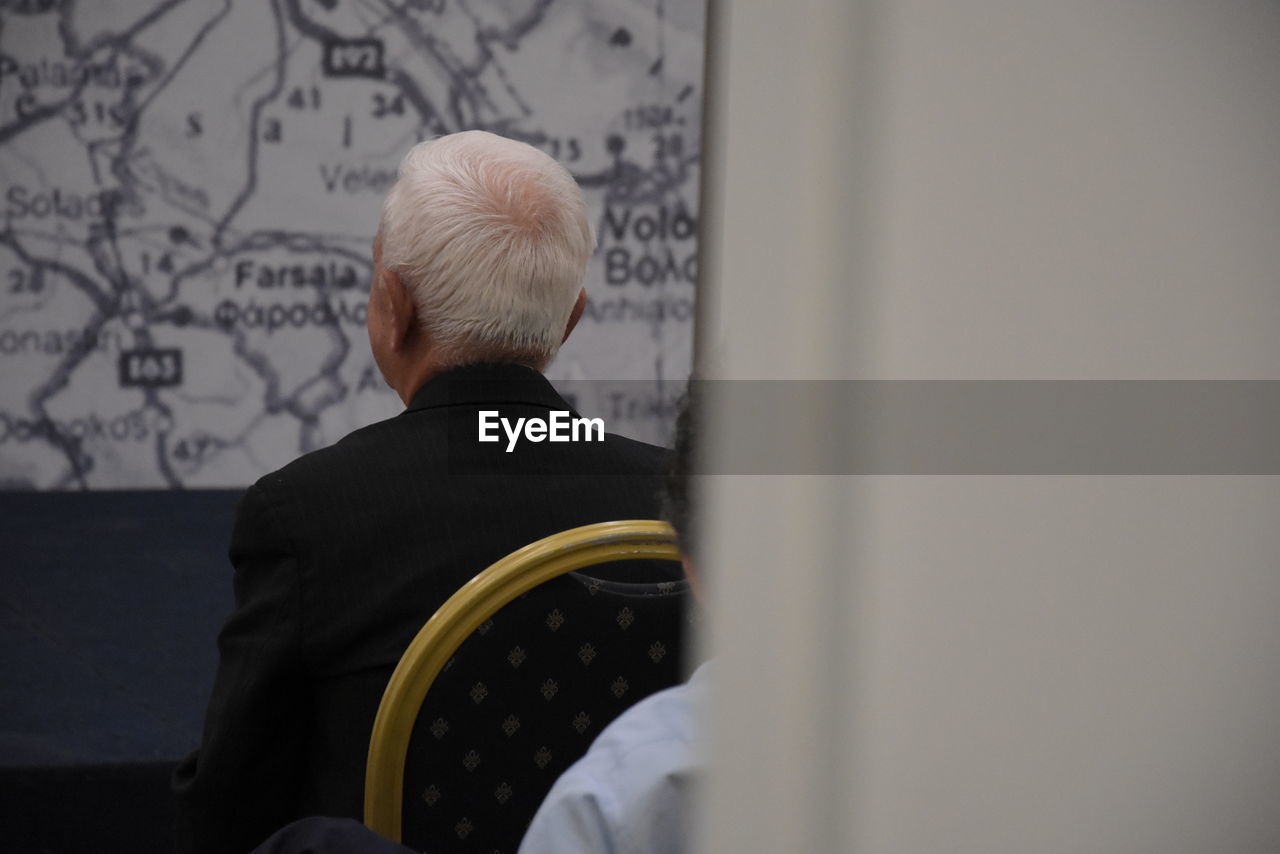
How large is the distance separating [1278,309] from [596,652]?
28.9 inches

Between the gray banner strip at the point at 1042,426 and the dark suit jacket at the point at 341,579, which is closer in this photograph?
the gray banner strip at the point at 1042,426

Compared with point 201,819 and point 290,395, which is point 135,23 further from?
point 201,819

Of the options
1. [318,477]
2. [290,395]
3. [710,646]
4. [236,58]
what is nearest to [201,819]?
[318,477]

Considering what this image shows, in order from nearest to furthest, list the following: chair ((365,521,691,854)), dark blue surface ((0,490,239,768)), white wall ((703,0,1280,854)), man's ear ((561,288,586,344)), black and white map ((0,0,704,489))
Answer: white wall ((703,0,1280,854)), chair ((365,521,691,854)), man's ear ((561,288,586,344)), dark blue surface ((0,490,239,768)), black and white map ((0,0,704,489))

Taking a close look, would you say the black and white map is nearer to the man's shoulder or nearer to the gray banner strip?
the man's shoulder

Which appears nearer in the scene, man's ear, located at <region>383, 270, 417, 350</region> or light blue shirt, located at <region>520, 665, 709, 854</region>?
light blue shirt, located at <region>520, 665, 709, 854</region>

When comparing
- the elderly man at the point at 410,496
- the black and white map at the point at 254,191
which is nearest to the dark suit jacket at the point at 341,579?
the elderly man at the point at 410,496

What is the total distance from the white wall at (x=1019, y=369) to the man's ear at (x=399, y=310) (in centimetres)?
96

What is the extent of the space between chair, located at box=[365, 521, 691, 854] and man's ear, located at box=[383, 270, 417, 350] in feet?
1.13

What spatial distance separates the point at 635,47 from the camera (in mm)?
3242

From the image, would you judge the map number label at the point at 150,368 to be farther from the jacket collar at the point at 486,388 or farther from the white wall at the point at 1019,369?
the white wall at the point at 1019,369

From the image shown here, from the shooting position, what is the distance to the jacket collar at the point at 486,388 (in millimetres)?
1073

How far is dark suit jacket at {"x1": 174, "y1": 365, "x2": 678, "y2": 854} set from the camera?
0.94 meters

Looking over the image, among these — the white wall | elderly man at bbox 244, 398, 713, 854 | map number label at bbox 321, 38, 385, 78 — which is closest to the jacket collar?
elderly man at bbox 244, 398, 713, 854
